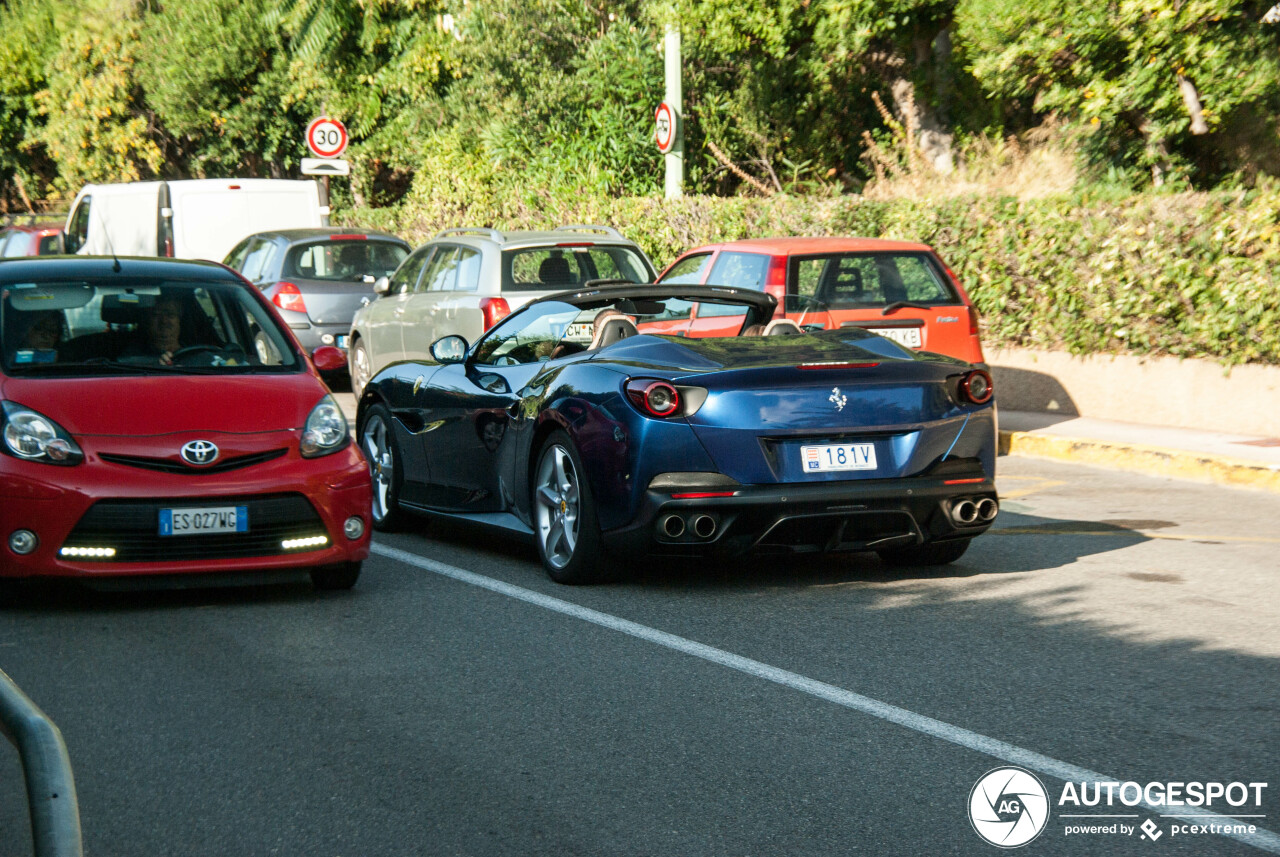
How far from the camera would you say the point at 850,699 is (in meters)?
5.48

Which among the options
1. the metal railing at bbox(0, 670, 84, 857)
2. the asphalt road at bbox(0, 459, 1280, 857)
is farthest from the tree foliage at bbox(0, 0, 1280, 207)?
the metal railing at bbox(0, 670, 84, 857)

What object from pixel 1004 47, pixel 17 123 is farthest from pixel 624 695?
pixel 17 123

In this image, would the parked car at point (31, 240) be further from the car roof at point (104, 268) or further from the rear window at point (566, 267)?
the car roof at point (104, 268)

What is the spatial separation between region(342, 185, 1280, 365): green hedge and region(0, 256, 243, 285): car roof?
8131 mm

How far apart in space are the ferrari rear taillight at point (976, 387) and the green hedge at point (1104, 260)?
6134mm

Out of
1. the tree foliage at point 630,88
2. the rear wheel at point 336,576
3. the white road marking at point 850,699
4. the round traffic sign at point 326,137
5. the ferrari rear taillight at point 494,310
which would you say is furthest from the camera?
the round traffic sign at point 326,137

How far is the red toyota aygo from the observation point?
6.87m

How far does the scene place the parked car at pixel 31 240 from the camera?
27.2m

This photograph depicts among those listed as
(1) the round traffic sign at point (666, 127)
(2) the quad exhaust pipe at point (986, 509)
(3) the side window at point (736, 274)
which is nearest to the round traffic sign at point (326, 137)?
(1) the round traffic sign at point (666, 127)

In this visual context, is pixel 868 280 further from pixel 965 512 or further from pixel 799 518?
pixel 799 518

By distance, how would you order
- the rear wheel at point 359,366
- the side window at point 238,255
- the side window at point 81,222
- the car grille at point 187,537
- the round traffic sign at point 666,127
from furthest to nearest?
the side window at point 81,222
the round traffic sign at point 666,127
the side window at point 238,255
the rear wheel at point 359,366
the car grille at point 187,537

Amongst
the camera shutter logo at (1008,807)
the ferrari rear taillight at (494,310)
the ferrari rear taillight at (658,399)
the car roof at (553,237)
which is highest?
the car roof at (553,237)

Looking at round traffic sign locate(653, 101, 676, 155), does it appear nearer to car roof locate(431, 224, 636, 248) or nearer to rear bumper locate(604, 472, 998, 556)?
car roof locate(431, 224, 636, 248)

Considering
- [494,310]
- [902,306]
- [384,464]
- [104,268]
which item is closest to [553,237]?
[494,310]
